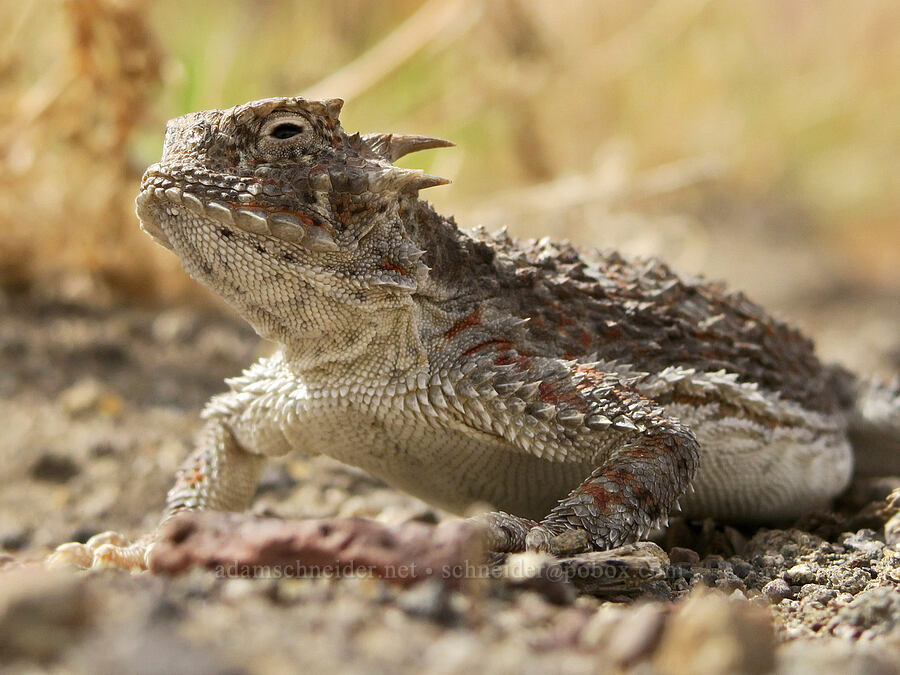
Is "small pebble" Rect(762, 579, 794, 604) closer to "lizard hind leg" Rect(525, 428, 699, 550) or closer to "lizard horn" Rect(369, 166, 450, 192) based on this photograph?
"lizard hind leg" Rect(525, 428, 699, 550)

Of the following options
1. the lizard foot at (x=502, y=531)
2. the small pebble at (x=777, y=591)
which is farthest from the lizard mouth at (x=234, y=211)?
the small pebble at (x=777, y=591)

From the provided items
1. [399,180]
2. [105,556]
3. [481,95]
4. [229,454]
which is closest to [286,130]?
[399,180]

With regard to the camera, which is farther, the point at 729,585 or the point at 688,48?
the point at 688,48

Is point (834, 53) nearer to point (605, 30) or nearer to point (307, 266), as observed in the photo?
point (605, 30)

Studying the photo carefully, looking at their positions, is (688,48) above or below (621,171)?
above

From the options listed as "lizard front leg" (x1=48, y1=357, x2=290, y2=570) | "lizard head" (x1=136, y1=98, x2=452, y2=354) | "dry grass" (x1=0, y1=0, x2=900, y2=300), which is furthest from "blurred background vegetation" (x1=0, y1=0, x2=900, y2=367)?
"lizard head" (x1=136, y1=98, x2=452, y2=354)

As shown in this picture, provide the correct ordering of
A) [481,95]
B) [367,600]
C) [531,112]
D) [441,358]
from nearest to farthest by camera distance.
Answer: [367,600], [441,358], [481,95], [531,112]

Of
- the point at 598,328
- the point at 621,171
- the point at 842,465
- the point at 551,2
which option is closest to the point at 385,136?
the point at 598,328

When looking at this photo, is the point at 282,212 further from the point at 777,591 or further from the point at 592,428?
the point at 777,591
